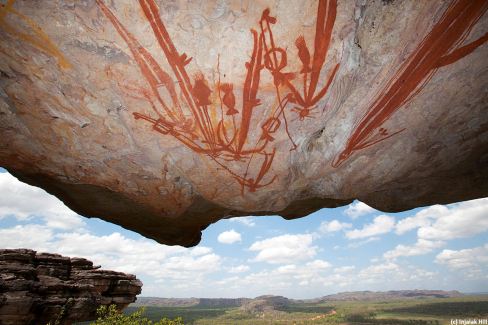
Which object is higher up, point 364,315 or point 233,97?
point 233,97

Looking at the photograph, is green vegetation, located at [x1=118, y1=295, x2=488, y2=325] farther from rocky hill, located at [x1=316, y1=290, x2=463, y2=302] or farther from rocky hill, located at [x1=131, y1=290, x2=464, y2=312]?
rocky hill, located at [x1=316, y1=290, x2=463, y2=302]

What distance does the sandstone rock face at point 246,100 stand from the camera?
11.6 feet

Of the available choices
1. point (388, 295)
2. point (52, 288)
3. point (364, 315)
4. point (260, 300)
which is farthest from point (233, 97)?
point (388, 295)

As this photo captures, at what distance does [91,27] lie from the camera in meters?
3.66

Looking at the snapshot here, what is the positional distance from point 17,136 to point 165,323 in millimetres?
5690

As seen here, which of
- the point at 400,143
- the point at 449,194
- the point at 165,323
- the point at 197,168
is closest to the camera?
the point at 400,143

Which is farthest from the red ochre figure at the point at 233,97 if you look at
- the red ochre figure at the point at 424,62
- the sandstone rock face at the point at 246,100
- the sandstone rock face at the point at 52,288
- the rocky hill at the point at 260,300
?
the rocky hill at the point at 260,300

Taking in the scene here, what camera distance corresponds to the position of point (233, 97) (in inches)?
169

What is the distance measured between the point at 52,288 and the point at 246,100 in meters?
22.9

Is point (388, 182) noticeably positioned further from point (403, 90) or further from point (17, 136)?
point (17, 136)

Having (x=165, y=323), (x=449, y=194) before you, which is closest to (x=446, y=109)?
(x=449, y=194)

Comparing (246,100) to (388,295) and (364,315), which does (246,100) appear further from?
(388,295)

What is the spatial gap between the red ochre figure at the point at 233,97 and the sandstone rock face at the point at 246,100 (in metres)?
0.02

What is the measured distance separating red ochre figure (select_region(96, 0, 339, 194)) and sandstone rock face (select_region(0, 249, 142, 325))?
54.1ft
